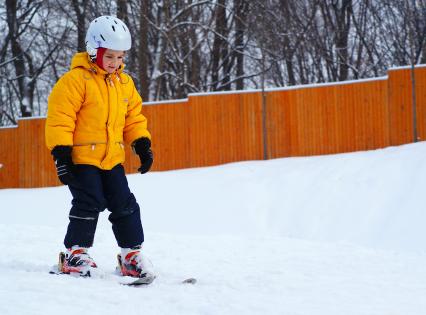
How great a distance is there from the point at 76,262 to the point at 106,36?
1364mm

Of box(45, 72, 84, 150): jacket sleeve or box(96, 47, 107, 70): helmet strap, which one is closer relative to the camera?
box(45, 72, 84, 150): jacket sleeve

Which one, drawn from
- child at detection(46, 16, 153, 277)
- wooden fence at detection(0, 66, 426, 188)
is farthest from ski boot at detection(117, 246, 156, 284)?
wooden fence at detection(0, 66, 426, 188)

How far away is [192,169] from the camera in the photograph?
1204 centimetres

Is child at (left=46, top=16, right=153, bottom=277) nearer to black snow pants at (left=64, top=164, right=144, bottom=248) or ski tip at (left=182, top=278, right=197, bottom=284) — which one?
black snow pants at (left=64, top=164, right=144, bottom=248)

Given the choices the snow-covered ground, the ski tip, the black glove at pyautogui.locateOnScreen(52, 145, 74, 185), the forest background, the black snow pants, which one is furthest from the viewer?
the forest background

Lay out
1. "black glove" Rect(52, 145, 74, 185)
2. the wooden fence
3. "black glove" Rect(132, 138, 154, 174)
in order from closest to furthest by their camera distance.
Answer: "black glove" Rect(52, 145, 74, 185)
"black glove" Rect(132, 138, 154, 174)
the wooden fence

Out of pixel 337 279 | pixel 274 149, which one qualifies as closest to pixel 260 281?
pixel 337 279

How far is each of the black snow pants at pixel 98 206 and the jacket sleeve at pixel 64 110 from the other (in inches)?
8.7

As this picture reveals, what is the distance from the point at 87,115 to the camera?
400 cm

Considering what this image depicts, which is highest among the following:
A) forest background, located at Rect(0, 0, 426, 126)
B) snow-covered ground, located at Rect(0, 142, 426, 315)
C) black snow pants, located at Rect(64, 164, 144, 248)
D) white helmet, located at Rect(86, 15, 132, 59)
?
forest background, located at Rect(0, 0, 426, 126)

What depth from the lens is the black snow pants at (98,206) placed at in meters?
3.95

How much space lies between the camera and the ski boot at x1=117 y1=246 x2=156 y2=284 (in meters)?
3.95

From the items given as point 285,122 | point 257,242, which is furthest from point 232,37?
point 257,242

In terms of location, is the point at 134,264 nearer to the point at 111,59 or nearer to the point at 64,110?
the point at 64,110
